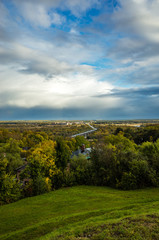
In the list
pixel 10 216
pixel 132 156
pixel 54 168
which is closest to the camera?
pixel 10 216

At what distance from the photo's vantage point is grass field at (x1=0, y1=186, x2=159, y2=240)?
872 centimetres

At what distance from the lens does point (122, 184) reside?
22688mm

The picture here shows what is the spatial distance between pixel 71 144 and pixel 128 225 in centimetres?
6785

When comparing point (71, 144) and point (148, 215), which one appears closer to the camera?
point (148, 215)

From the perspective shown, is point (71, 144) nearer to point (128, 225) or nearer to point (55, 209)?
point (55, 209)

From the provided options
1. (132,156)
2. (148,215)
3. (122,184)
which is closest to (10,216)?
(148,215)

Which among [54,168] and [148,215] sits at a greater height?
[148,215]

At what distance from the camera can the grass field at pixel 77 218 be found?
8719 mm

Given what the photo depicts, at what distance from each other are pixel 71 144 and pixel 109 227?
67718 mm

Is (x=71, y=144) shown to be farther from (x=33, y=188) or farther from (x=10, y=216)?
(x=10, y=216)

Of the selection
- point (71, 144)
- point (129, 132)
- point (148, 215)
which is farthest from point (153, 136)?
point (148, 215)

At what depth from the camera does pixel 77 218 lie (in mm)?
12242

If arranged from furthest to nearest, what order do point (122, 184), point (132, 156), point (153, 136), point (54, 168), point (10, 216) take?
point (153, 136), point (54, 168), point (132, 156), point (122, 184), point (10, 216)

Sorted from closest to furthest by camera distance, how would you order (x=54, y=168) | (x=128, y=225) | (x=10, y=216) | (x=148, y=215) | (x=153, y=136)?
1. (x=128, y=225)
2. (x=148, y=215)
3. (x=10, y=216)
4. (x=54, y=168)
5. (x=153, y=136)
